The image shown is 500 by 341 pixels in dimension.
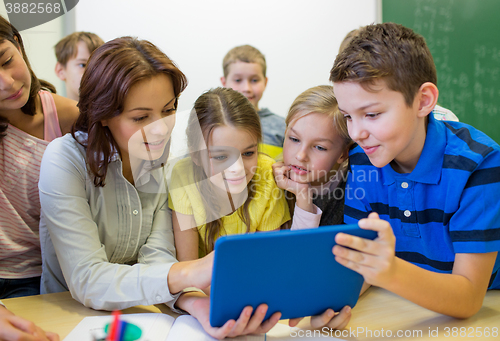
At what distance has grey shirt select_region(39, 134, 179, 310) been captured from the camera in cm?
73

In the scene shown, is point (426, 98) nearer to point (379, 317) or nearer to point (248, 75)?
point (379, 317)

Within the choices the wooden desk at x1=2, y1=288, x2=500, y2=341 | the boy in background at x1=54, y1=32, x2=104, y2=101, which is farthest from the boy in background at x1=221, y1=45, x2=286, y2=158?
the wooden desk at x1=2, y1=288, x2=500, y2=341

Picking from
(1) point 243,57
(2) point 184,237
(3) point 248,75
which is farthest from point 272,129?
(2) point 184,237

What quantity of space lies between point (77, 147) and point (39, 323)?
0.37 m

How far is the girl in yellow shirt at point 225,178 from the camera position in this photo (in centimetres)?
102

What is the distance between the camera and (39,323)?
68 centimetres

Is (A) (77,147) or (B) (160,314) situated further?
(A) (77,147)

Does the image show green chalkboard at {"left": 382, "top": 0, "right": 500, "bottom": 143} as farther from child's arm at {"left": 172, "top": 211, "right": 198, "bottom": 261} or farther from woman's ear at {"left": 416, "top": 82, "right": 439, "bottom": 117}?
child's arm at {"left": 172, "top": 211, "right": 198, "bottom": 261}

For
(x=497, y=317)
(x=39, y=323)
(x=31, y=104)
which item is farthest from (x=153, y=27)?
(x=497, y=317)

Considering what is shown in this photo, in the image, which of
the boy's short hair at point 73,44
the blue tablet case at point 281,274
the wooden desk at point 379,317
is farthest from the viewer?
the boy's short hair at point 73,44

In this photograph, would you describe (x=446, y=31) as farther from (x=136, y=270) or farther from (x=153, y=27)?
(x=136, y=270)

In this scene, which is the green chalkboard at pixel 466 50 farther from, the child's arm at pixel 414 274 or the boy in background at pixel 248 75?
the child's arm at pixel 414 274

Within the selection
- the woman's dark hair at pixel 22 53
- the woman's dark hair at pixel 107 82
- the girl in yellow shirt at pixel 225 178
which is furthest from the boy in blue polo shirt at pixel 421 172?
the woman's dark hair at pixel 22 53

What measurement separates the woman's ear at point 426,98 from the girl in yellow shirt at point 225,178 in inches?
17.2
